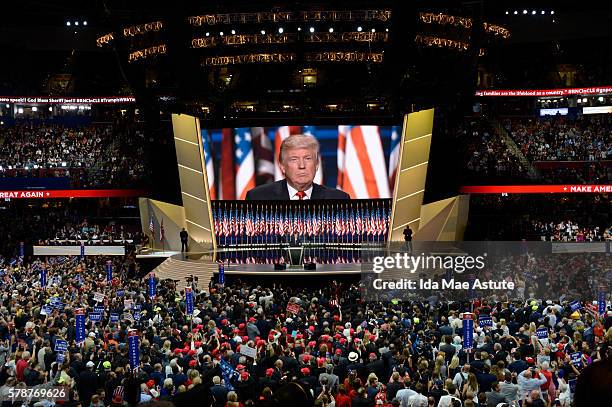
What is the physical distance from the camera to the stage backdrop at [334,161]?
150ft

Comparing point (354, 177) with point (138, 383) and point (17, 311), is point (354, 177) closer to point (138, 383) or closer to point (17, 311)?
point (17, 311)

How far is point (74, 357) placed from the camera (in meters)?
17.1

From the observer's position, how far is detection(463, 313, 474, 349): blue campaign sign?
16.6m

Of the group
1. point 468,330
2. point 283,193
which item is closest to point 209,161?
point 283,193

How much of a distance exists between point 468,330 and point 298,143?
2998 cm

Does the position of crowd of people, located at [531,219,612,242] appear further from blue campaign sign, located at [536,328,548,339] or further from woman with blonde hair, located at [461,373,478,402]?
woman with blonde hair, located at [461,373,478,402]

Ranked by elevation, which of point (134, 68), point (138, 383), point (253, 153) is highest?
point (134, 68)

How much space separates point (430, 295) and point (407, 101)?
1055 inches

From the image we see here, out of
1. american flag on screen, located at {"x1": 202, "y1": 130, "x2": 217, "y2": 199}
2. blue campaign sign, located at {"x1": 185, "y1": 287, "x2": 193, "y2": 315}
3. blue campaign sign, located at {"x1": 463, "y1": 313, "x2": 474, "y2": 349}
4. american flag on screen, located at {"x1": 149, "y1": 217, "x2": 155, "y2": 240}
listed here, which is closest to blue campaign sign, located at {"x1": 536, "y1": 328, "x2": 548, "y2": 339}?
blue campaign sign, located at {"x1": 463, "y1": 313, "x2": 474, "y2": 349}

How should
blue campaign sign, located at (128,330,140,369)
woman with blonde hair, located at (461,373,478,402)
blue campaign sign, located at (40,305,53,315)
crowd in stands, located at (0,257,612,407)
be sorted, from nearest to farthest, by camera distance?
woman with blonde hair, located at (461,373,478,402), crowd in stands, located at (0,257,612,407), blue campaign sign, located at (128,330,140,369), blue campaign sign, located at (40,305,53,315)

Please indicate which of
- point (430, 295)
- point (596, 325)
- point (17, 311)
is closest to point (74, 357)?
point (17, 311)

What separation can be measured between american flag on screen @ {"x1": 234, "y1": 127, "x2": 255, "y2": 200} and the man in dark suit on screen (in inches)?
17.9

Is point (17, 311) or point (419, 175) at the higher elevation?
point (419, 175)

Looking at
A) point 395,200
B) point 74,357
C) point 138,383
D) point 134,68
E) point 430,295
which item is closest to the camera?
point 138,383
